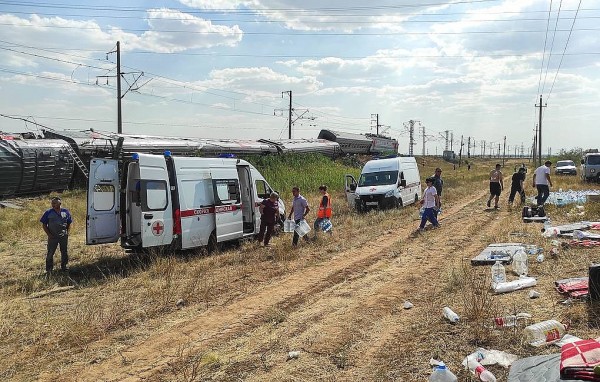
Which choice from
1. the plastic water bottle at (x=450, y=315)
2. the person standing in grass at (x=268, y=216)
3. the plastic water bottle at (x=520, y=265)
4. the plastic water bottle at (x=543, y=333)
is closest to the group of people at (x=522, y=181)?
the plastic water bottle at (x=520, y=265)

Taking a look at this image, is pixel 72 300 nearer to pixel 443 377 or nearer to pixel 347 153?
pixel 443 377

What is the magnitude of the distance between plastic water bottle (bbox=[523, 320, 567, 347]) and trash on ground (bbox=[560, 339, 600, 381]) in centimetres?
100

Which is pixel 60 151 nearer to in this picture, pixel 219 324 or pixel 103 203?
pixel 103 203

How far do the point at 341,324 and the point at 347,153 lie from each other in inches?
1551

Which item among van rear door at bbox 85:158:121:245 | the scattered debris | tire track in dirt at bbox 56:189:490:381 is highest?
van rear door at bbox 85:158:121:245

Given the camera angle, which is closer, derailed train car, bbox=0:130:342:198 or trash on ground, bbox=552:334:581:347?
trash on ground, bbox=552:334:581:347

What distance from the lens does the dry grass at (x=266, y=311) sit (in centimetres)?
503

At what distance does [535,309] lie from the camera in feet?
20.0

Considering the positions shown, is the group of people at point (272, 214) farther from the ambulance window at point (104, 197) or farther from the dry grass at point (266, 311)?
the ambulance window at point (104, 197)

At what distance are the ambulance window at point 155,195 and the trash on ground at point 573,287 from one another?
24.0ft

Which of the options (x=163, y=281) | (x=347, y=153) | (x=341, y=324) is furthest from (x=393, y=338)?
(x=347, y=153)

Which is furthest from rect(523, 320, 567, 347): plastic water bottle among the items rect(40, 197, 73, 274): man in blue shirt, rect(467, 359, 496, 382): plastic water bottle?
rect(40, 197, 73, 274): man in blue shirt

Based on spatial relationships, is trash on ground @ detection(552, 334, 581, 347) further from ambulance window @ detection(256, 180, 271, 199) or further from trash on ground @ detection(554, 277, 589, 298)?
ambulance window @ detection(256, 180, 271, 199)

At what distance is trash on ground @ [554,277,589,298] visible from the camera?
6.32 meters
